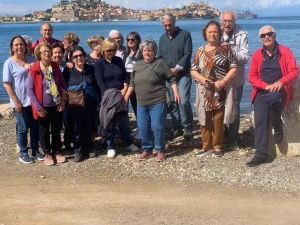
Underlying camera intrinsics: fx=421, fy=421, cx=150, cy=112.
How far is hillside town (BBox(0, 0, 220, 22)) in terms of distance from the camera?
520ft

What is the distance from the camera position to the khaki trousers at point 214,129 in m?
6.35

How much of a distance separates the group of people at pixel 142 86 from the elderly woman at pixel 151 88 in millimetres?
15

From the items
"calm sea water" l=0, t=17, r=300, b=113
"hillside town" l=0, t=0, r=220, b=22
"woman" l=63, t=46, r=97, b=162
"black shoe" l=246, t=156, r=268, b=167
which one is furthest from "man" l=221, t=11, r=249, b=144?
"hillside town" l=0, t=0, r=220, b=22

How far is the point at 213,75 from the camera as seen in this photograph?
6133mm

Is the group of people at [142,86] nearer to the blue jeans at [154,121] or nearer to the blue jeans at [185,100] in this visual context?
the blue jeans at [154,121]

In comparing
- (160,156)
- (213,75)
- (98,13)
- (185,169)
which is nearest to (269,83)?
(213,75)

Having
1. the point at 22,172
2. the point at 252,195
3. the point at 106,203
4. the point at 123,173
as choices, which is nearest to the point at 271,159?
the point at 252,195

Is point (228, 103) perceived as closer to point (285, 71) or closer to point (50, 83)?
point (285, 71)

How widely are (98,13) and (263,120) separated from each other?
16045 centimetres

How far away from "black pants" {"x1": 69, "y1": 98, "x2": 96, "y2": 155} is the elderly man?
2.47m

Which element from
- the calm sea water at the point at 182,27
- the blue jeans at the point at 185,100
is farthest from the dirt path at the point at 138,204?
the calm sea water at the point at 182,27

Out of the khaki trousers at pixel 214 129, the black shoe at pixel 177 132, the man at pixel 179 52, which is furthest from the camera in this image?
the black shoe at pixel 177 132

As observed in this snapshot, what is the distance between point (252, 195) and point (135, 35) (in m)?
3.12

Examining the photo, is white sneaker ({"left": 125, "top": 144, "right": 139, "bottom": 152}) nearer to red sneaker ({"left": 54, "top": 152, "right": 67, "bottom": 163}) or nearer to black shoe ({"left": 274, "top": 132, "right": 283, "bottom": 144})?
red sneaker ({"left": 54, "top": 152, "right": 67, "bottom": 163})
